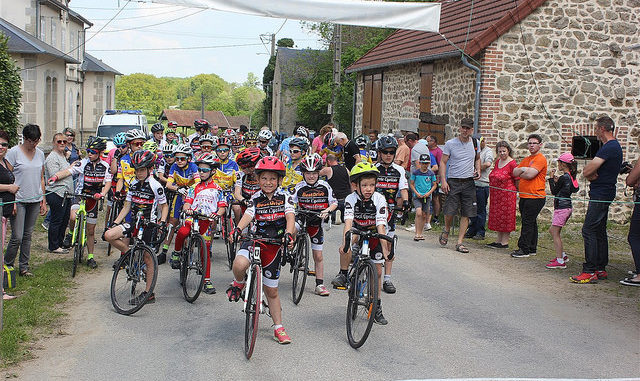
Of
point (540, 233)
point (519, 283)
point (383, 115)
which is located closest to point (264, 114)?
point (383, 115)

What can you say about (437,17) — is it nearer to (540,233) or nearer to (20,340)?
(540,233)

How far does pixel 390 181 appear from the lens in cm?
946

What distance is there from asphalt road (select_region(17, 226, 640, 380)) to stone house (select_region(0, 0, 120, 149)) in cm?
1893

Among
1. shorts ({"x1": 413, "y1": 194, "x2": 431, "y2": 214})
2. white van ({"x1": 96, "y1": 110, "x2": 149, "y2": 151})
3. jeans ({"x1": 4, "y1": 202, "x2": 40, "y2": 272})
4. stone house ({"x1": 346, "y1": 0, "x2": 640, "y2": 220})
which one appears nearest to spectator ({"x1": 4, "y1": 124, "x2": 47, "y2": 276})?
jeans ({"x1": 4, "y1": 202, "x2": 40, "y2": 272})

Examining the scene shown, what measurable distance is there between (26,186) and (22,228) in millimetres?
564

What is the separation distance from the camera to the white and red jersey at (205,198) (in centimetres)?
933

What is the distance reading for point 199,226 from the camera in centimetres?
931

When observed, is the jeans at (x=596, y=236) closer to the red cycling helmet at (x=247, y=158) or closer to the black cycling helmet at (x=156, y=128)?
the red cycling helmet at (x=247, y=158)

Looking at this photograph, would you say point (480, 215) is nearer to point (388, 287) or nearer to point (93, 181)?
point (388, 287)

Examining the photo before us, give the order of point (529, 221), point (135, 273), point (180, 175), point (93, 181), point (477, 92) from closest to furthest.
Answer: point (135, 273)
point (93, 181)
point (180, 175)
point (529, 221)
point (477, 92)

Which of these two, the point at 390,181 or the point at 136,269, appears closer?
the point at 136,269

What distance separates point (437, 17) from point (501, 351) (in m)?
8.60

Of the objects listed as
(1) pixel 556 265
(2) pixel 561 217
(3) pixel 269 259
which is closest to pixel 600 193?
(2) pixel 561 217

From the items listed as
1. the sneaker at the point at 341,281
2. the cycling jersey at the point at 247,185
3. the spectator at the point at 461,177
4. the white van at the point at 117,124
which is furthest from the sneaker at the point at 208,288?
the white van at the point at 117,124
